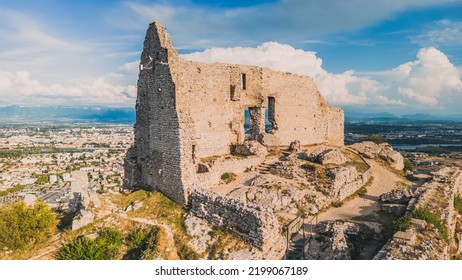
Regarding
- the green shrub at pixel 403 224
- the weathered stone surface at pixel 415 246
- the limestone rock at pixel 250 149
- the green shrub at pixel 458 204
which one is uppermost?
the limestone rock at pixel 250 149

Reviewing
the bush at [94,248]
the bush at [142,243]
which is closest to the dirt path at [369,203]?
the bush at [142,243]

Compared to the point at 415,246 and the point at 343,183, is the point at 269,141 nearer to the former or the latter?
the point at 343,183

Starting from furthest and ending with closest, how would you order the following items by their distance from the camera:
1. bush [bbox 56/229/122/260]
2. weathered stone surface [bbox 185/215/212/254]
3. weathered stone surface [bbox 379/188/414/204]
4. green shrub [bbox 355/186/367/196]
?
green shrub [bbox 355/186/367/196]
weathered stone surface [bbox 379/188/414/204]
weathered stone surface [bbox 185/215/212/254]
bush [bbox 56/229/122/260]

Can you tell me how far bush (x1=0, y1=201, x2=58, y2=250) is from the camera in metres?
13.7

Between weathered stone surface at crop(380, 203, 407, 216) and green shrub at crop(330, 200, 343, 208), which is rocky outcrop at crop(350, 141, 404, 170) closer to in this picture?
green shrub at crop(330, 200, 343, 208)

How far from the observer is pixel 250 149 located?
2220cm

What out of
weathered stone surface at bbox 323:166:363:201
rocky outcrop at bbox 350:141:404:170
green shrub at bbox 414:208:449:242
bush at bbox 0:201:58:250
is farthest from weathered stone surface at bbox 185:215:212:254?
rocky outcrop at bbox 350:141:404:170

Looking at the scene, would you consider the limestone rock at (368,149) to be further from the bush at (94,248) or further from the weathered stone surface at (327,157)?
the bush at (94,248)

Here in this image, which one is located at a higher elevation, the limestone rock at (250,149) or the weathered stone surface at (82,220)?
the limestone rock at (250,149)

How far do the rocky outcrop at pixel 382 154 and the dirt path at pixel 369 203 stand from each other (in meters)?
2.44

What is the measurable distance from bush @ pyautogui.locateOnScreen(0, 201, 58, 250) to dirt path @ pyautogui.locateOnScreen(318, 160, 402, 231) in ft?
37.6

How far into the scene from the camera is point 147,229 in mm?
14398

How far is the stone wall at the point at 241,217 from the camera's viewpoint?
12.9m

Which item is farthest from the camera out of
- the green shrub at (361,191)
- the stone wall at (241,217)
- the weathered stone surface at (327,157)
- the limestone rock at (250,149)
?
the limestone rock at (250,149)
